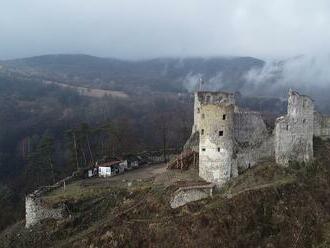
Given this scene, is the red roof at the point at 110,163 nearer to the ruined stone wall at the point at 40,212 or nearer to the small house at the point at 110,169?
the small house at the point at 110,169

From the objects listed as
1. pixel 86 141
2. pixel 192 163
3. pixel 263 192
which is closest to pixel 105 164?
pixel 192 163

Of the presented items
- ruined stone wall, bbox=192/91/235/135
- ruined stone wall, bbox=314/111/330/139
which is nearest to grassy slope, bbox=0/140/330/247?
ruined stone wall, bbox=314/111/330/139

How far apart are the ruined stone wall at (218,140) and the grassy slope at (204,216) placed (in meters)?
1.26

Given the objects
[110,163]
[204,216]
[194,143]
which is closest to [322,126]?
[194,143]

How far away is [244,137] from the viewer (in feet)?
157

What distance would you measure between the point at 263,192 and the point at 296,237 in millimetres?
4466

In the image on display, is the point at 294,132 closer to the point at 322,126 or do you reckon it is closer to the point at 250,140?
the point at 250,140

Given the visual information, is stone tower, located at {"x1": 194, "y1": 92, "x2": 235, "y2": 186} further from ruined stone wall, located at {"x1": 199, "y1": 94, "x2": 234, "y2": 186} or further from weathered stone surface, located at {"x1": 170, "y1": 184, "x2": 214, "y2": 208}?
weathered stone surface, located at {"x1": 170, "y1": 184, "x2": 214, "y2": 208}

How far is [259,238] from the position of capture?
38344 mm

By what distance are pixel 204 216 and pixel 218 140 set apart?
683 cm

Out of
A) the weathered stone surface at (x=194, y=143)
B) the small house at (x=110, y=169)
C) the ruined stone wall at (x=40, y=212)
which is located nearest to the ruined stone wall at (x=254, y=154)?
the weathered stone surface at (x=194, y=143)

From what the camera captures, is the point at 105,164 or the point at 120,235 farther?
the point at 105,164

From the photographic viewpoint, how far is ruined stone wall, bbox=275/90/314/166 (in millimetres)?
46219

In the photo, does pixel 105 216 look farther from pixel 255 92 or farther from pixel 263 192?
pixel 255 92
